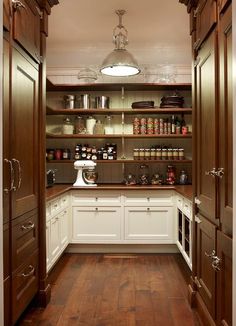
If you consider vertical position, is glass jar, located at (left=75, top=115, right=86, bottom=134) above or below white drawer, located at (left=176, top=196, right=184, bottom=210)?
above

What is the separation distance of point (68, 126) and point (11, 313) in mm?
2995

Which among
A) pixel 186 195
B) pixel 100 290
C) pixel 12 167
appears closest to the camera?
pixel 12 167

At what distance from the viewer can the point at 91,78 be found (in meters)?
4.64

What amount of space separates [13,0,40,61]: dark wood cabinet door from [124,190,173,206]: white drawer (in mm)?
2249

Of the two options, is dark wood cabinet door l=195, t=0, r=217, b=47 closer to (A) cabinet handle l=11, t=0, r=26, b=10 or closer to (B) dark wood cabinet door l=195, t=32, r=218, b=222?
(B) dark wood cabinet door l=195, t=32, r=218, b=222

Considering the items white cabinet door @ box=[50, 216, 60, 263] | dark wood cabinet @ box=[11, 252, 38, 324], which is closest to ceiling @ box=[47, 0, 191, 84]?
white cabinet door @ box=[50, 216, 60, 263]

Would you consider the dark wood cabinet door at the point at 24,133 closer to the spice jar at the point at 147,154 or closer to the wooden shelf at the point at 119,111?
the wooden shelf at the point at 119,111

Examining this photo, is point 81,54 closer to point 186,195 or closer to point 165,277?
point 186,195

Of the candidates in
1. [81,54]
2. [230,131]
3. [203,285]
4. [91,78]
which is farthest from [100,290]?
[81,54]

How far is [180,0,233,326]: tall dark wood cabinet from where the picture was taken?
182 centimetres

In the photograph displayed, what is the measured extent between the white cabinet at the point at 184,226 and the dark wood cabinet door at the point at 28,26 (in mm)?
1987

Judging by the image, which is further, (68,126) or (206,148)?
(68,126)

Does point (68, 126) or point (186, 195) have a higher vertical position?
point (68, 126)

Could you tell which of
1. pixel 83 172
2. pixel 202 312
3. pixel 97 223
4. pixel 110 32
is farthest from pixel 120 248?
pixel 110 32
